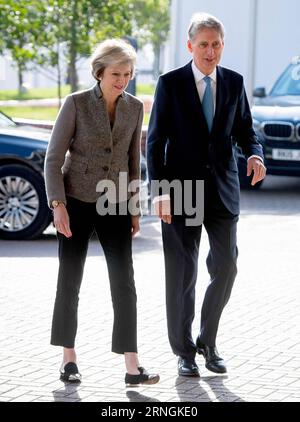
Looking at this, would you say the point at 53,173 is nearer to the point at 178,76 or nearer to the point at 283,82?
the point at 178,76

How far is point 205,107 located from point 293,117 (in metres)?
10.9

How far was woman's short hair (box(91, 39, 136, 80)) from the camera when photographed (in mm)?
6551

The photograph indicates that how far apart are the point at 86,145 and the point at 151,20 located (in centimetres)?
5369

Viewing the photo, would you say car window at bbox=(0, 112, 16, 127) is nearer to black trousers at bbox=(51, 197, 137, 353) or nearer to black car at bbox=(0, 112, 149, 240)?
black car at bbox=(0, 112, 149, 240)

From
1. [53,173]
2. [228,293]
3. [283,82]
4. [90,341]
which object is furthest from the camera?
[283,82]

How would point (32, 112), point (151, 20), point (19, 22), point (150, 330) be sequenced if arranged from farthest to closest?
point (151, 20) → point (32, 112) → point (19, 22) → point (150, 330)

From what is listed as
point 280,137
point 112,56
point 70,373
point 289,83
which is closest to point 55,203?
point 112,56

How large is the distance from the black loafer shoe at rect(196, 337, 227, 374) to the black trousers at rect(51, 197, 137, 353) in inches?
18.8

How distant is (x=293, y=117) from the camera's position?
17.8m

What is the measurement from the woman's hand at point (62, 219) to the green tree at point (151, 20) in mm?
45859

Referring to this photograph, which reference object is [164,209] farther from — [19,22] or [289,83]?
[19,22]

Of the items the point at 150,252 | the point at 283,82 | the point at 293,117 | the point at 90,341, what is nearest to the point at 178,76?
the point at 90,341

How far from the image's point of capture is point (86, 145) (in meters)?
6.72

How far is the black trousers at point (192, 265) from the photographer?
7.05m
